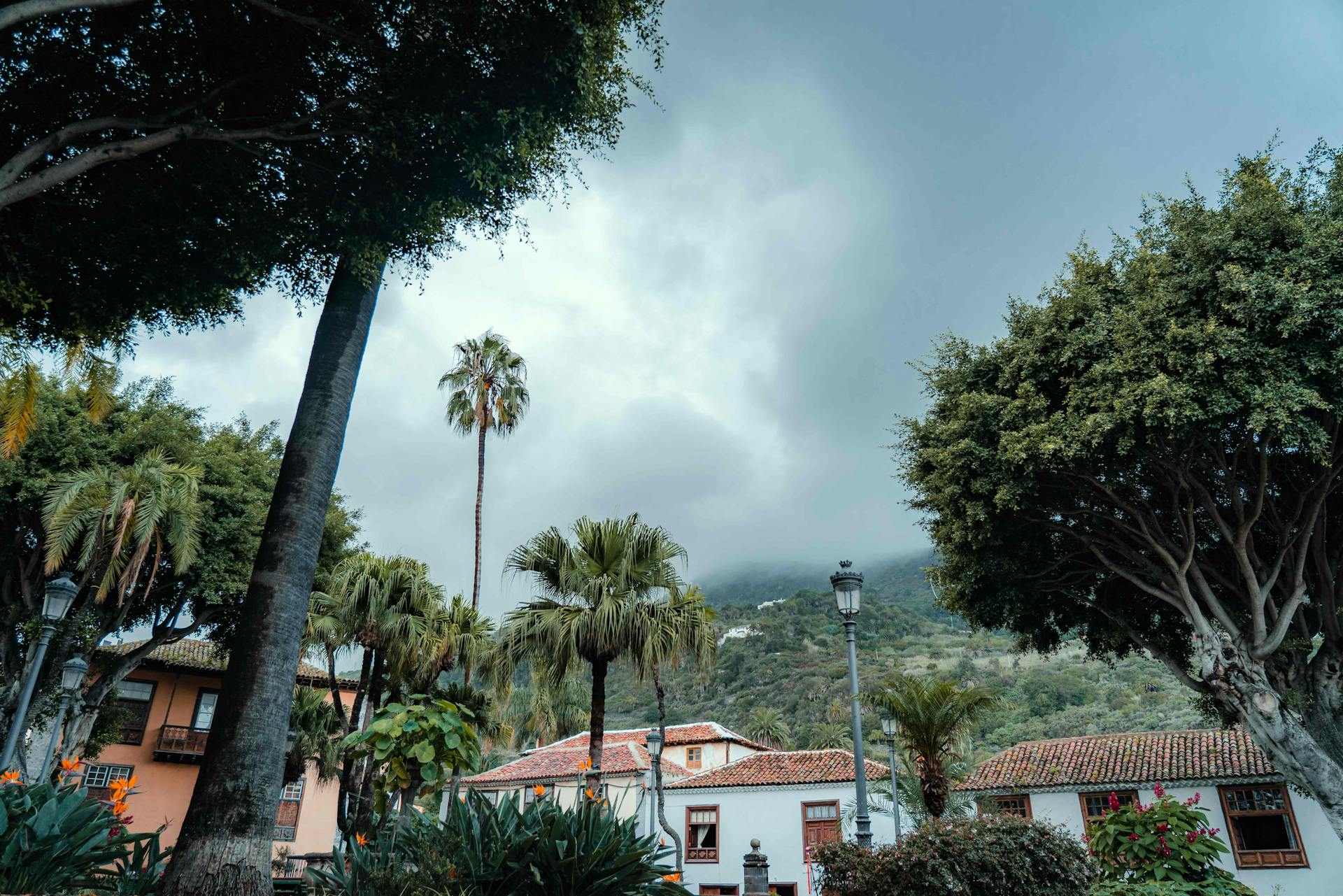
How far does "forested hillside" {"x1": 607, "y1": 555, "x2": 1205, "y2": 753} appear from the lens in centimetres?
5216

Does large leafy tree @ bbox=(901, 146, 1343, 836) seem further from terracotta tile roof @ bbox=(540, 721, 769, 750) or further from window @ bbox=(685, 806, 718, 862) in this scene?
terracotta tile roof @ bbox=(540, 721, 769, 750)

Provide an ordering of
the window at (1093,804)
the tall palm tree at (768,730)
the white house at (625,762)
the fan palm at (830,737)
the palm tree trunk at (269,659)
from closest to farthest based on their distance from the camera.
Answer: the palm tree trunk at (269,659) → the window at (1093,804) → the white house at (625,762) → the fan palm at (830,737) → the tall palm tree at (768,730)

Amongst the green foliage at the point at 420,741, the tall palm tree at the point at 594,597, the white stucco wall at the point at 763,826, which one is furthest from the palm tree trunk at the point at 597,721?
the white stucco wall at the point at 763,826

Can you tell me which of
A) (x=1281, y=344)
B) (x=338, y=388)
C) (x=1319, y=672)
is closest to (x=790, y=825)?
(x=1319, y=672)

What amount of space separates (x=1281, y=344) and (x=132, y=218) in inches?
590

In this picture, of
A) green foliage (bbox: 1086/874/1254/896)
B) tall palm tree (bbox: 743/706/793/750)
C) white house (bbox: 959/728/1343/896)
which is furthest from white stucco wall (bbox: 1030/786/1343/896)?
tall palm tree (bbox: 743/706/793/750)

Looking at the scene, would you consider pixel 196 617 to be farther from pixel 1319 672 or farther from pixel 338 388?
pixel 1319 672

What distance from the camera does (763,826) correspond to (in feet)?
84.4

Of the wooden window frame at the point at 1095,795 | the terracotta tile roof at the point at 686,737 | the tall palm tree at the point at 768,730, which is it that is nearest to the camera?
the wooden window frame at the point at 1095,795

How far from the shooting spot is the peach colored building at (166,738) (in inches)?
979

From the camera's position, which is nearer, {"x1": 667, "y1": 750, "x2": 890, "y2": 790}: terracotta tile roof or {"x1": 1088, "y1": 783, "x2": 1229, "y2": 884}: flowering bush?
{"x1": 1088, "y1": 783, "x2": 1229, "y2": 884}: flowering bush

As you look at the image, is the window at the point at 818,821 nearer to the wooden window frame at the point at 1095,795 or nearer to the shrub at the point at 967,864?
the wooden window frame at the point at 1095,795

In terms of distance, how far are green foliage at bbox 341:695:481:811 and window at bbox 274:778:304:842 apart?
1022 inches

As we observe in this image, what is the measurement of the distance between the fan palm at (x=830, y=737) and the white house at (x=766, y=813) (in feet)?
71.3
